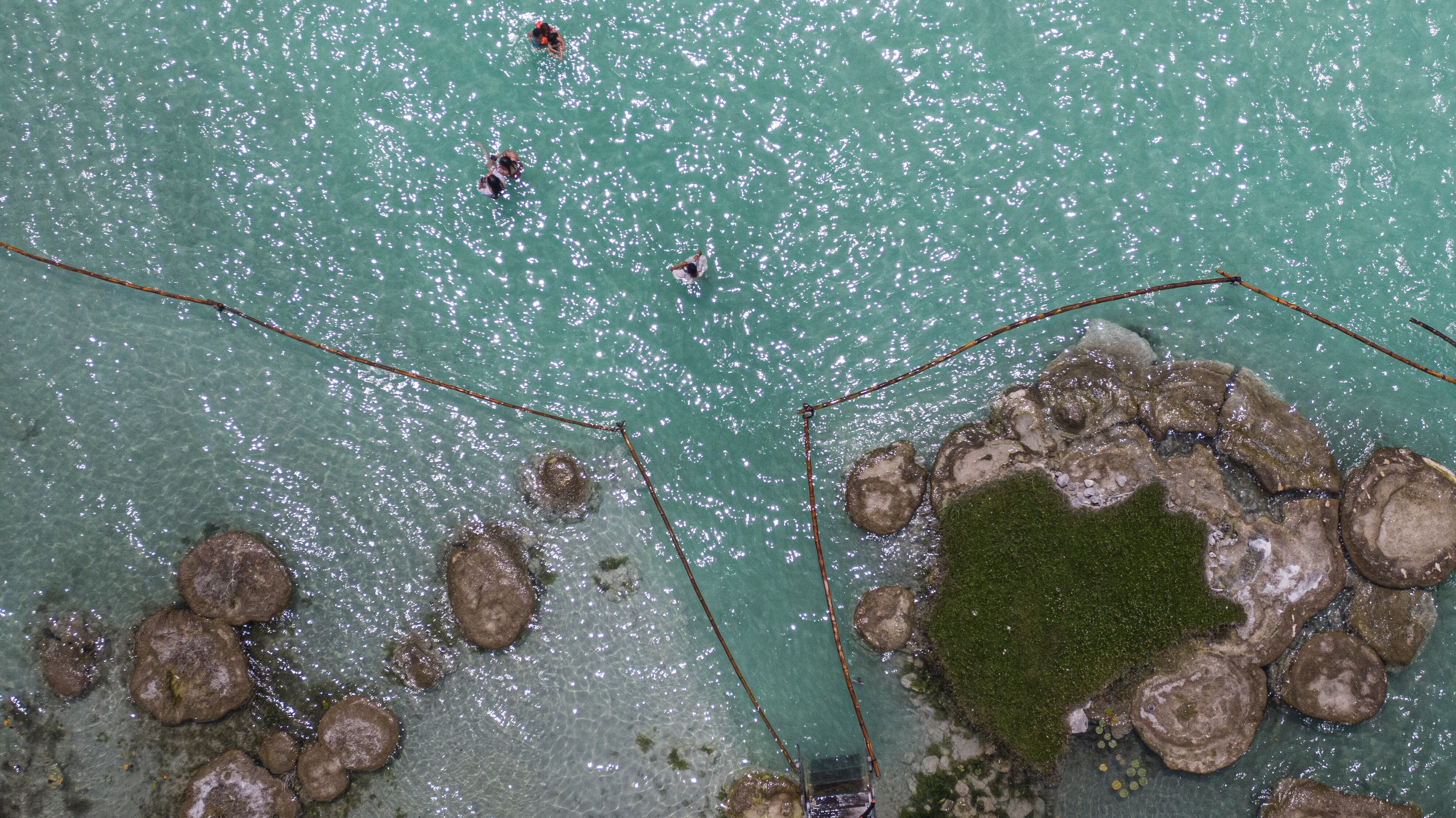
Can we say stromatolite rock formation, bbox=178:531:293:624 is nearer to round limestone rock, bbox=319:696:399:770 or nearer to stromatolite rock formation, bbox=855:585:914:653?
round limestone rock, bbox=319:696:399:770

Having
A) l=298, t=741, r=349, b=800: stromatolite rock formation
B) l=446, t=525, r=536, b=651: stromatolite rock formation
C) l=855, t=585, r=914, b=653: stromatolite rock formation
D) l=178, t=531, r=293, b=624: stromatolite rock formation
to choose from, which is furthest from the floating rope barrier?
l=298, t=741, r=349, b=800: stromatolite rock formation

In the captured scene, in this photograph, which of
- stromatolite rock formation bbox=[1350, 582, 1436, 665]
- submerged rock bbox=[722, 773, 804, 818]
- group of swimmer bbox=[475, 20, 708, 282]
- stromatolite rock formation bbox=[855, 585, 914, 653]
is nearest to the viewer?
group of swimmer bbox=[475, 20, 708, 282]

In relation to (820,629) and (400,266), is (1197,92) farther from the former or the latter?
(400,266)

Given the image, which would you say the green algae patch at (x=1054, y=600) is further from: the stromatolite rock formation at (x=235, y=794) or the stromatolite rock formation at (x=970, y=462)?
the stromatolite rock formation at (x=235, y=794)

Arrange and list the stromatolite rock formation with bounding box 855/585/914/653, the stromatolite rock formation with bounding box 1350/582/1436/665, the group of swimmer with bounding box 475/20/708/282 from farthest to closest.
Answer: the stromatolite rock formation with bounding box 855/585/914/653 < the stromatolite rock formation with bounding box 1350/582/1436/665 < the group of swimmer with bounding box 475/20/708/282

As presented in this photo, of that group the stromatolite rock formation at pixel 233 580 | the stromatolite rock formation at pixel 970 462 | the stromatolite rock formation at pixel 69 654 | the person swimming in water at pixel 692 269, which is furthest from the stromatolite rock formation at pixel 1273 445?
the stromatolite rock formation at pixel 69 654

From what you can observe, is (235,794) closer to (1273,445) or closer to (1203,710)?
(1203,710)
